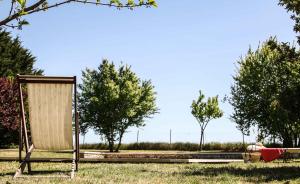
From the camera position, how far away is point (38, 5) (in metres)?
3.62

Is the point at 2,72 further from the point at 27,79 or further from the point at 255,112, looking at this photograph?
the point at 27,79

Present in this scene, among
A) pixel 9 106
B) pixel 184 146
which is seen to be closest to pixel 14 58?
pixel 9 106

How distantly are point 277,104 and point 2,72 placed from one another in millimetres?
36338

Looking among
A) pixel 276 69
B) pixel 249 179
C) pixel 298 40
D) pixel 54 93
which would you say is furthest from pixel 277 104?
pixel 276 69

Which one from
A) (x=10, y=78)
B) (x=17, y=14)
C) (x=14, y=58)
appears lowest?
(x=17, y=14)

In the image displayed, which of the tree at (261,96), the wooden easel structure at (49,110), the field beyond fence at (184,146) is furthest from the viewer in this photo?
the field beyond fence at (184,146)

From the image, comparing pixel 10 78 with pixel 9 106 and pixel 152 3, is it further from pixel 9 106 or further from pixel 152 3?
pixel 152 3

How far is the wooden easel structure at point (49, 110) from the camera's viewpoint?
10125 millimetres

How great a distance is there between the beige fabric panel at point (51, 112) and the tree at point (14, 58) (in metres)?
37.2

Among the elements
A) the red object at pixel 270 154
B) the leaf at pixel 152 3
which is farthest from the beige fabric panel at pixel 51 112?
the red object at pixel 270 154

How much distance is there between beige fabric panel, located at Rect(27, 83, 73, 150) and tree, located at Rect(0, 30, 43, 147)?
73.7 ft

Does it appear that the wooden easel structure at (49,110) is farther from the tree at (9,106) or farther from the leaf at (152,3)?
the tree at (9,106)

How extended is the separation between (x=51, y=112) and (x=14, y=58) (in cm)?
4209

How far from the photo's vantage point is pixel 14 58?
4997 centimetres
